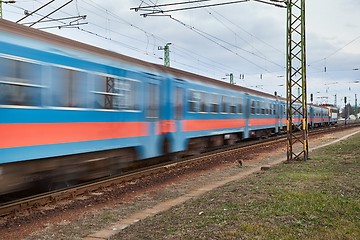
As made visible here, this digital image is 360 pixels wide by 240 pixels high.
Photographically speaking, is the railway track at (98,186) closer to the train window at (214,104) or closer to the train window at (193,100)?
the train window at (193,100)

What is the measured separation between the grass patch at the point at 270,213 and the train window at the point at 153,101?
3.59m

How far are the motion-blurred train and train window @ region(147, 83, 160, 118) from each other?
30 millimetres

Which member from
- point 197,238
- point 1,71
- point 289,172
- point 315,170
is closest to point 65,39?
point 1,71

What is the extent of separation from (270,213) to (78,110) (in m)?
4.68

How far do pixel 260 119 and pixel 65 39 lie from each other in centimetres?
1936

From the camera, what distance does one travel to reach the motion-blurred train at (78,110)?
296 inches

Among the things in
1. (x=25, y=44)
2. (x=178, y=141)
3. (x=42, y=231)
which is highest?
(x=25, y=44)

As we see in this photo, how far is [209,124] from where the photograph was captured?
59.3 feet

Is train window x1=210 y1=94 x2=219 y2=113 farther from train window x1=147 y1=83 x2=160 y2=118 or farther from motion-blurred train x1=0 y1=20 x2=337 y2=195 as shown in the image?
train window x1=147 y1=83 x2=160 y2=118

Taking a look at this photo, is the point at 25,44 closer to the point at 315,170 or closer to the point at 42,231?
the point at 42,231

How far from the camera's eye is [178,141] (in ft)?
48.9

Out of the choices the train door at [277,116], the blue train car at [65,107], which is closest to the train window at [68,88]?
the blue train car at [65,107]

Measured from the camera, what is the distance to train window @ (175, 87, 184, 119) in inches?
581

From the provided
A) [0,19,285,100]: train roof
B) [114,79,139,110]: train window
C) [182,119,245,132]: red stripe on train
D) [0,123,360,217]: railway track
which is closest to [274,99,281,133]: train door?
[182,119,245,132]: red stripe on train
